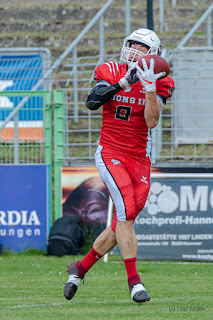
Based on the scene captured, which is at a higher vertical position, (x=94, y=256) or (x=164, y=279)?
(x=94, y=256)

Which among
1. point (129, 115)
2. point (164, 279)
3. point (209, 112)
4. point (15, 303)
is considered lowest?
point (164, 279)

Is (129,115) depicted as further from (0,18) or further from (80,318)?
(0,18)

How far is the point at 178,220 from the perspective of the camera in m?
9.73

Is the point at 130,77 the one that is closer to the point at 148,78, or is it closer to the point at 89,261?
the point at 148,78

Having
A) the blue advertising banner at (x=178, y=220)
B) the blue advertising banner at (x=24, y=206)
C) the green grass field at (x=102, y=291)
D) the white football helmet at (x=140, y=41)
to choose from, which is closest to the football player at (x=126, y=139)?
the white football helmet at (x=140, y=41)

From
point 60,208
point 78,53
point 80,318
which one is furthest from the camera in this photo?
point 78,53

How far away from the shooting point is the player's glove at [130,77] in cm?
552

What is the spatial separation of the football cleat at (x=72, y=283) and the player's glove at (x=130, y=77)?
1.52 metres

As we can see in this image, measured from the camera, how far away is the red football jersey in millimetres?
5699

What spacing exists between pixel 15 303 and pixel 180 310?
1362 mm

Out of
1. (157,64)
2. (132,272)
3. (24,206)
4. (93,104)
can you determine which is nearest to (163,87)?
(157,64)

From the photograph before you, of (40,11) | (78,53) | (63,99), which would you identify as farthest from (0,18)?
(63,99)

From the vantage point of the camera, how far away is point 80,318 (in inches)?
189

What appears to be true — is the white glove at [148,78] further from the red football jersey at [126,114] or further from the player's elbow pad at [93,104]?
the player's elbow pad at [93,104]
